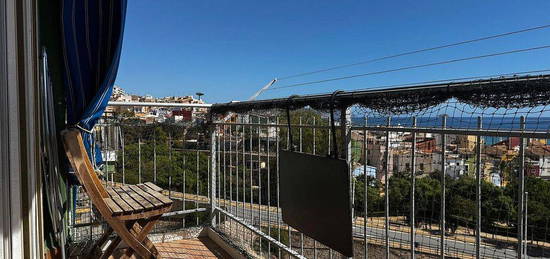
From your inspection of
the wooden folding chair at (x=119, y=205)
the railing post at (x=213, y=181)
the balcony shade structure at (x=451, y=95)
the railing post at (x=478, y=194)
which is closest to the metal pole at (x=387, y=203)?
the balcony shade structure at (x=451, y=95)

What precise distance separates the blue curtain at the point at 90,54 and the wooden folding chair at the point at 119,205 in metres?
0.19

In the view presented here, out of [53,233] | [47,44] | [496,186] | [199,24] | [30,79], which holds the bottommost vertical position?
[53,233]

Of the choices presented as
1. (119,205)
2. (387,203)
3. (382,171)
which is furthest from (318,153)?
(119,205)

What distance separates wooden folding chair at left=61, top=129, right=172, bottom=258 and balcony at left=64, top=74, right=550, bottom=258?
31.8 inches

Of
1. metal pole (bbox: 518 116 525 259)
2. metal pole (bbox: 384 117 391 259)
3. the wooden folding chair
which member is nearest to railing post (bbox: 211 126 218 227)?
the wooden folding chair

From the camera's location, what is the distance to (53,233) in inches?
78.1

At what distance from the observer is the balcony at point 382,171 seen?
1287 mm

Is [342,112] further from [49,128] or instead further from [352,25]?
[352,25]

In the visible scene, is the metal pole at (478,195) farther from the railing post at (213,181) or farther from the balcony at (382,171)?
the railing post at (213,181)

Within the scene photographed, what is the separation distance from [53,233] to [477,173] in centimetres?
230

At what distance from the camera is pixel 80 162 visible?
6.04 feet

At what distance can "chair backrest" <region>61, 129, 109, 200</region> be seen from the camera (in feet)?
5.98

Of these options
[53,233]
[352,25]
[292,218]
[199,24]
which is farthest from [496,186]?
[352,25]

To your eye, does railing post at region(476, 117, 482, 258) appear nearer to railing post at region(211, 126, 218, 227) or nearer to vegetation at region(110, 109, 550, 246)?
vegetation at region(110, 109, 550, 246)
